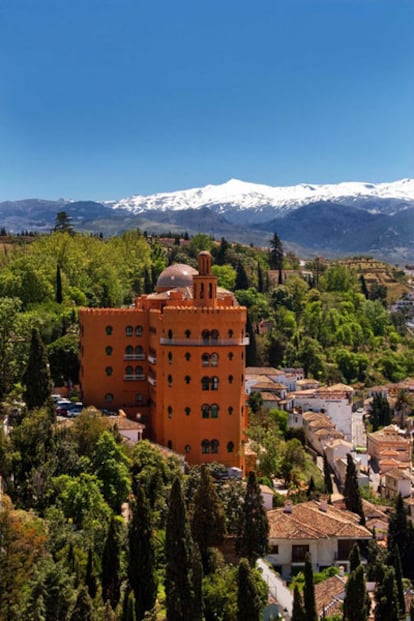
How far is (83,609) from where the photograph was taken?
23.9 m

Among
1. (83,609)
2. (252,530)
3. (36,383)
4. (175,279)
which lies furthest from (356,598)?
(175,279)

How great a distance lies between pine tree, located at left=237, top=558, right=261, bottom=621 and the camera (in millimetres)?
27094

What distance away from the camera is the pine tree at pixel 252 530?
3275 cm

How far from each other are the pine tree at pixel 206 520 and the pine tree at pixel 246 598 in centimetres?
515

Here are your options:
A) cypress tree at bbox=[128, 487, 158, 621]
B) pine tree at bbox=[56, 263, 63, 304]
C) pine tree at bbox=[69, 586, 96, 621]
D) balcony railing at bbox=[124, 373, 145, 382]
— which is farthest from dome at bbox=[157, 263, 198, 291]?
pine tree at bbox=[69, 586, 96, 621]

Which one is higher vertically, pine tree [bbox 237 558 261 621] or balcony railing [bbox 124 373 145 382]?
balcony railing [bbox 124 373 145 382]

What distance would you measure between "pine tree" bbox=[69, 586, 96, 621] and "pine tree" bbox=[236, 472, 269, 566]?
10118mm

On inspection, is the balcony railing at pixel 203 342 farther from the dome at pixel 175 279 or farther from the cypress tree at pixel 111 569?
the cypress tree at pixel 111 569

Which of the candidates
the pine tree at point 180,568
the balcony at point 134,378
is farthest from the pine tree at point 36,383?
the pine tree at point 180,568

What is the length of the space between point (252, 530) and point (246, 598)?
5.76 metres

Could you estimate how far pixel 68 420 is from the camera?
4106 cm

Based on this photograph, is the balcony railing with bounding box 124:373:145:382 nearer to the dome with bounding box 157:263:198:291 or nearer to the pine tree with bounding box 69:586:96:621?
the dome with bounding box 157:263:198:291

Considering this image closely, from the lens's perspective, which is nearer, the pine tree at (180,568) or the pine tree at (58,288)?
the pine tree at (180,568)

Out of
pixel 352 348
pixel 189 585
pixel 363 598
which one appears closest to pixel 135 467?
pixel 189 585
